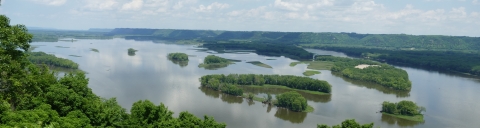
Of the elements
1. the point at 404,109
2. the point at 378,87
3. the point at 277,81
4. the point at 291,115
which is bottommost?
the point at 291,115

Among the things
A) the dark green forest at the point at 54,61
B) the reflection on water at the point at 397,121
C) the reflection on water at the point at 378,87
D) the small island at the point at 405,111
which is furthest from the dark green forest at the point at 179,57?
the reflection on water at the point at 397,121

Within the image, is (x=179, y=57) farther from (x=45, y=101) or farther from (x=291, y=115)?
(x=45, y=101)

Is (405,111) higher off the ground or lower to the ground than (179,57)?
lower

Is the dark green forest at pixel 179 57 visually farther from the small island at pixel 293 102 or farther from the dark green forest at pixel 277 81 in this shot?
the small island at pixel 293 102

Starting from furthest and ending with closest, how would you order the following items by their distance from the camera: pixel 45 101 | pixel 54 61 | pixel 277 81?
1. pixel 54 61
2. pixel 277 81
3. pixel 45 101

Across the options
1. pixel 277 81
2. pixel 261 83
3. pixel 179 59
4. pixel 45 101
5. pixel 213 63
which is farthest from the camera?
pixel 179 59

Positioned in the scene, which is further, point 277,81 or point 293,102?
point 277,81

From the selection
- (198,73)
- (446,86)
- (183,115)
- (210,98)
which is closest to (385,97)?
(446,86)

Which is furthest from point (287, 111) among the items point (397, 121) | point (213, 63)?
point (213, 63)
